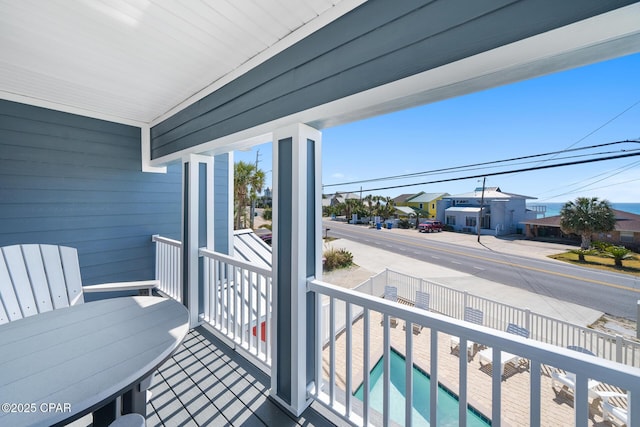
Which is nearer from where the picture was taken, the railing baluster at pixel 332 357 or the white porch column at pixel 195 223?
the railing baluster at pixel 332 357

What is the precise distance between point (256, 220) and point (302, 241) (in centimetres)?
→ 1221

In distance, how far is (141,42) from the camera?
5.97 ft

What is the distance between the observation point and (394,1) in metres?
1.23

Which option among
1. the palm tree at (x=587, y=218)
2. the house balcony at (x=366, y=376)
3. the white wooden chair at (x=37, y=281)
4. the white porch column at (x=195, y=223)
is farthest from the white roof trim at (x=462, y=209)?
the white wooden chair at (x=37, y=281)

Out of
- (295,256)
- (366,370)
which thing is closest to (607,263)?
(366,370)

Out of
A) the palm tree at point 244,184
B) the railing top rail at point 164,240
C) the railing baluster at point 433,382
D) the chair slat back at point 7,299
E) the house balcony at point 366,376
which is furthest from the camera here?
the palm tree at point 244,184

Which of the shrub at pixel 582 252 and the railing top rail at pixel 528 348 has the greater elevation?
the shrub at pixel 582 252

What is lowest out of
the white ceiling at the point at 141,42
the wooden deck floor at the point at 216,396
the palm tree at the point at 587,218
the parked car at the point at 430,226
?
the wooden deck floor at the point at 216,396

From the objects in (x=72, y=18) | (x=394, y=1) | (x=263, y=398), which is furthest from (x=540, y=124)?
(x=72, y=18)

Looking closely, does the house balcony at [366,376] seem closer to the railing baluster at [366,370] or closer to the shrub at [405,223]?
the railing baluster at [366,370]

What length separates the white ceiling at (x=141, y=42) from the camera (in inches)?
58.3

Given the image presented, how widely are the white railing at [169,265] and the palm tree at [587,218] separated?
3711 millimetres

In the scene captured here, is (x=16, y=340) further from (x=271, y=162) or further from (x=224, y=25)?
(x=224, y=25)

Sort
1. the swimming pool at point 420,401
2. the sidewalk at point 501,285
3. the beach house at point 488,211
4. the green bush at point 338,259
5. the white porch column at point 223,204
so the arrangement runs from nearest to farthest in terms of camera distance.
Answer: the sidewalk at point 501,285
the beach house at point 488,211
the swimming pool at point 420,401
the white porch column at point 223,204
the green bush at point 338,259
